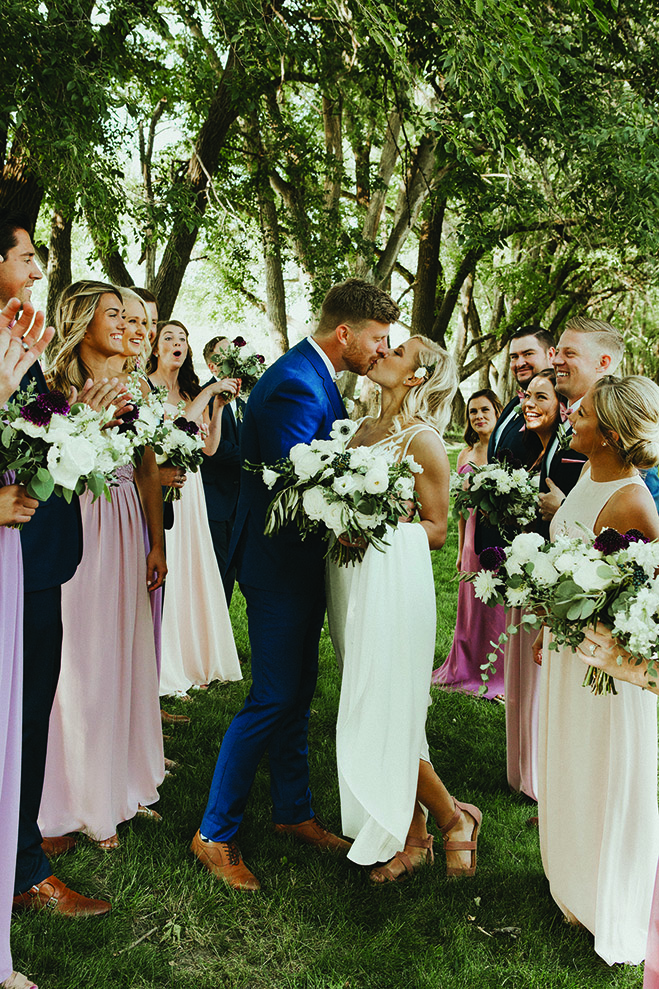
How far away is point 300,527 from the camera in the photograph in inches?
146

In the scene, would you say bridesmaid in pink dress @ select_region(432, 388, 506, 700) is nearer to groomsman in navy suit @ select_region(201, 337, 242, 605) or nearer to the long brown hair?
groomsman in navy suit @ select_region(201, 337, 242, 605)

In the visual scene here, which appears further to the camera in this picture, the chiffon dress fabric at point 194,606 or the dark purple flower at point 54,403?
the chiffon dress fabric at point 194,606

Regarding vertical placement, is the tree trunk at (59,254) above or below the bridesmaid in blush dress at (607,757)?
above

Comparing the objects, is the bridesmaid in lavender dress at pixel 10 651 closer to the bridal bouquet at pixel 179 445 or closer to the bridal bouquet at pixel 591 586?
the bridal bouquet at pixel 179 445

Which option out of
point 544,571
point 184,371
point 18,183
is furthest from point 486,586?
point 18,183

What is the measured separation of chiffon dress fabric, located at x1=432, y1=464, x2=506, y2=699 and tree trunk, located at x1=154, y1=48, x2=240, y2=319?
5.61 m

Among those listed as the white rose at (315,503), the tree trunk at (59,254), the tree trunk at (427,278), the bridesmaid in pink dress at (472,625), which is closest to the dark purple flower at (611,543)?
the white rose at (315,503)

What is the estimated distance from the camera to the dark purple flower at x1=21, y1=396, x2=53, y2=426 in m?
2.80

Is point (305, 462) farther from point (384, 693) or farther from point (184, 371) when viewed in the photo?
point (184, 371)

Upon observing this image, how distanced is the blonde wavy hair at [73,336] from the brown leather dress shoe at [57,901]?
2.32 meters

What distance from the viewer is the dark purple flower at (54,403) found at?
9.35 feet

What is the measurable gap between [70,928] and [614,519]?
2937mm

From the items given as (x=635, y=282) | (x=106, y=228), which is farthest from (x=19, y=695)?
(x=635, y=282)

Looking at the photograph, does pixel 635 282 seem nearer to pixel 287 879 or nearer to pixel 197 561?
pixel 197 561
